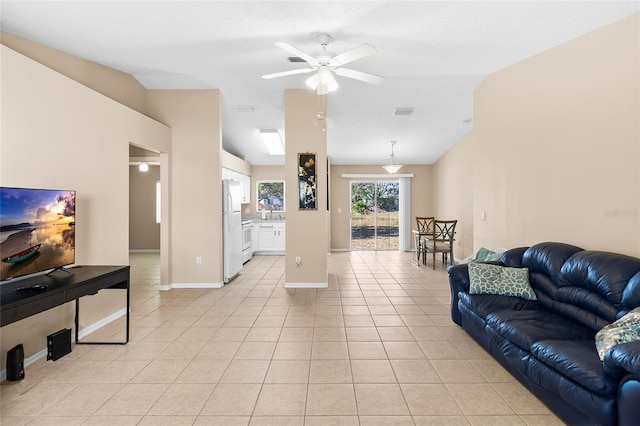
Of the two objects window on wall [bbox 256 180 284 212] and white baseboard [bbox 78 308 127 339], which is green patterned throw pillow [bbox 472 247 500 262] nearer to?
white baseboard [bbox 78 308 127 339]

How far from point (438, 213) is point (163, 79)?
706 cm

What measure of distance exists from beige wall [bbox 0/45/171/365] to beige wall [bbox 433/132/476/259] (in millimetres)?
5845

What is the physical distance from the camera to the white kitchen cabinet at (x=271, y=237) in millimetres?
8023

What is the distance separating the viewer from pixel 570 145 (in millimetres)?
2949

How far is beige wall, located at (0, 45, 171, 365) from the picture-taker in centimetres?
245

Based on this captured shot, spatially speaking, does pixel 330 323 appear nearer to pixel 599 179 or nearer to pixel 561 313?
pixel 561 313

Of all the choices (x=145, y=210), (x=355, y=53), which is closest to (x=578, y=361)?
(x=355, y=53)

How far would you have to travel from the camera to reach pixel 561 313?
2512 mm

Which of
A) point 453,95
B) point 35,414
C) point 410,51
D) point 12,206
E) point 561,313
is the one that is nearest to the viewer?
point 35,414

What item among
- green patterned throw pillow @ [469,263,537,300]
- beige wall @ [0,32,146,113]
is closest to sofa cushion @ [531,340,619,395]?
green patterned throw pillow @ [469,263,537,300]

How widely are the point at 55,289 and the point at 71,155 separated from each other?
1.39 m

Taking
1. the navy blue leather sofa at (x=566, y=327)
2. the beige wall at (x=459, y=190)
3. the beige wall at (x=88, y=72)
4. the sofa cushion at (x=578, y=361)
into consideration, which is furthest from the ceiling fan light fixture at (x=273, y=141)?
the sofa cushion at (x=578, y=361)

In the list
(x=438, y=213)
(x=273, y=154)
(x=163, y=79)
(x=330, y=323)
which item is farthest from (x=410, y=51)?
(x=438, y=213)

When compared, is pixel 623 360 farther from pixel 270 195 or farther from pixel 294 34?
pixel 270 195
